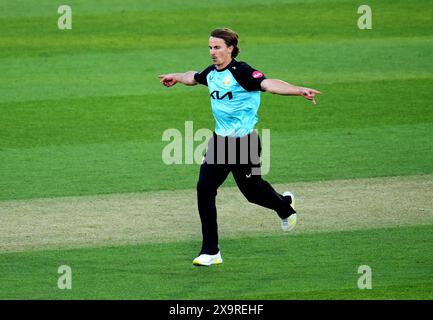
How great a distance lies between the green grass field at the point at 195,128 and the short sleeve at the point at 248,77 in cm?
157

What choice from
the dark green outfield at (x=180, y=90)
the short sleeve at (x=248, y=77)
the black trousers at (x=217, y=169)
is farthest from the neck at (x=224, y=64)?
the dark green outfield at (x=180, y=90)

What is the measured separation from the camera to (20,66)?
17.8 m

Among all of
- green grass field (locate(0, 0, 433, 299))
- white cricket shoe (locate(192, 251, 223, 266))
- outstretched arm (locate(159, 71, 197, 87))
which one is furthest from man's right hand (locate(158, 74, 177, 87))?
white cricket shoe (locate(192, 251, 223, 266))

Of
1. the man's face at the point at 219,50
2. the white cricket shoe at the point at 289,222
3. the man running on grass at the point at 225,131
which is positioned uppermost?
Result: the man's face at the point at 219,50

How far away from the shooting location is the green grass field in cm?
966

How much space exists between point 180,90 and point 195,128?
202 cm

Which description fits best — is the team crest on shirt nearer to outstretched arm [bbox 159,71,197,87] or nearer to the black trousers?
the black trousers

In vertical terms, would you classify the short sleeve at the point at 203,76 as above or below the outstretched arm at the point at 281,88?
above

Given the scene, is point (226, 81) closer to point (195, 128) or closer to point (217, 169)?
point (217, 169)

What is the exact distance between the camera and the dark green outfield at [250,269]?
907 centimetres

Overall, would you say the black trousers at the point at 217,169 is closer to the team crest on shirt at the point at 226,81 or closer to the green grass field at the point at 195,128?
the green grass field at the point at 195,128

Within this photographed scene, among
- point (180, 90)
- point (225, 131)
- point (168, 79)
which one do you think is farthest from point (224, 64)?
point (180, 90)
